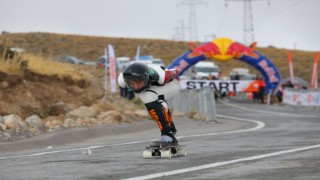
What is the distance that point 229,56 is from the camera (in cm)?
4828

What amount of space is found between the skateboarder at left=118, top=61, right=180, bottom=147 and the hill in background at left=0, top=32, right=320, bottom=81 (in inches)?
3916

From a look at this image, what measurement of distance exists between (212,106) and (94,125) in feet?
21.5

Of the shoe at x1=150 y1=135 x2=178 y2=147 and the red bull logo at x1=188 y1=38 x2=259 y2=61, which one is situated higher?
the red bull logo at x1=188 y1=38 x2=259 y2=61

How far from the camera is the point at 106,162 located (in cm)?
928

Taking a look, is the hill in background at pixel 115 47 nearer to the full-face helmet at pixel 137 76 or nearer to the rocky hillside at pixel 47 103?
the rocky hillside at pixel 47 103

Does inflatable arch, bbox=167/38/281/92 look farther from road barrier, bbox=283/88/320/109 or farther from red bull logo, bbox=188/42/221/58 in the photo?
road barrier, bbox=283/88/320/109

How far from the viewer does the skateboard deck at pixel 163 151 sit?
9.91 m

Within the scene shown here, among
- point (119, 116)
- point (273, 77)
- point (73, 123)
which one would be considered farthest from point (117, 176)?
point (273, 77)

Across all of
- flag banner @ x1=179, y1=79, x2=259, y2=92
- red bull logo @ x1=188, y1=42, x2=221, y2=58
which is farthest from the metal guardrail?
flag banner @ x1=179, y1=79, x2=259, y2=92

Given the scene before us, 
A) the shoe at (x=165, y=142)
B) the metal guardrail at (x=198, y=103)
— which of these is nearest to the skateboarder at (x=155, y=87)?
the shoe at (x=165, y=142)

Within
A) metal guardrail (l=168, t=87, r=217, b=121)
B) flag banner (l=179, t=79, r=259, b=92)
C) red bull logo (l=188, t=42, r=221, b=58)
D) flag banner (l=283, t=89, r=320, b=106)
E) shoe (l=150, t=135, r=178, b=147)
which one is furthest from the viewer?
flag banner (l=179, t=79, r=259, b=92)

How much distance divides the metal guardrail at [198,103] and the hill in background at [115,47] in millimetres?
78901

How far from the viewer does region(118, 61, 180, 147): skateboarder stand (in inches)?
383

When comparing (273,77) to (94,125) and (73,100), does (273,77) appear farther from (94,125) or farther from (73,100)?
(94,125)
